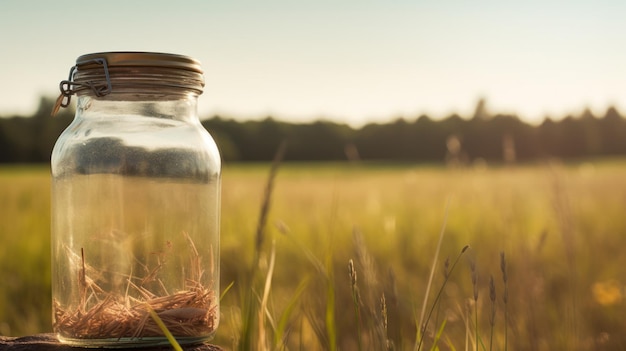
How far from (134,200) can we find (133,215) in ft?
0.12

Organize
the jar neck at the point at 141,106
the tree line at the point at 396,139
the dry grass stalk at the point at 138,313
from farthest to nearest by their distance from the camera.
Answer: the tree line at the point at 396,139, the jar neck at the point at 141,106, the dry grass stalk at the point at 138,313

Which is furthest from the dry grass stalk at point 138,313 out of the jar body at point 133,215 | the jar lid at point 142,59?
the jar lid at point 142,59

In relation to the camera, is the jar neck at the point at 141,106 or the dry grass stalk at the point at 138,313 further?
the jar neck at the point at 141,106

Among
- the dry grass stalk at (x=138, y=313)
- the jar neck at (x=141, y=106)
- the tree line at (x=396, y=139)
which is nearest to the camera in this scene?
the dry grass stalk at (x=138, y=313)

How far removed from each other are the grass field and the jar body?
0.49ft

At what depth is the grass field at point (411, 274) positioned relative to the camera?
140 centimetres

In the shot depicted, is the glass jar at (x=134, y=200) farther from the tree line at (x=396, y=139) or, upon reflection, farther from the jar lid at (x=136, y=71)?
the tree line at (x=396, y=139)

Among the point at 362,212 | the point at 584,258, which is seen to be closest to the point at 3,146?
the point at 362,212

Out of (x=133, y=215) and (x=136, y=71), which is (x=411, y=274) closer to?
(x=133, y=215)

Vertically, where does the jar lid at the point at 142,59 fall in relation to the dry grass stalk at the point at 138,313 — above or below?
above

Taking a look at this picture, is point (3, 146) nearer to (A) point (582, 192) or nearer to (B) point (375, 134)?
(B) point (375, 134)

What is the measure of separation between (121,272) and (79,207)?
189 mm

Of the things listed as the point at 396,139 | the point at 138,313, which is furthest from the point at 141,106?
the point at 396,139

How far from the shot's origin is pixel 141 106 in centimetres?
154
